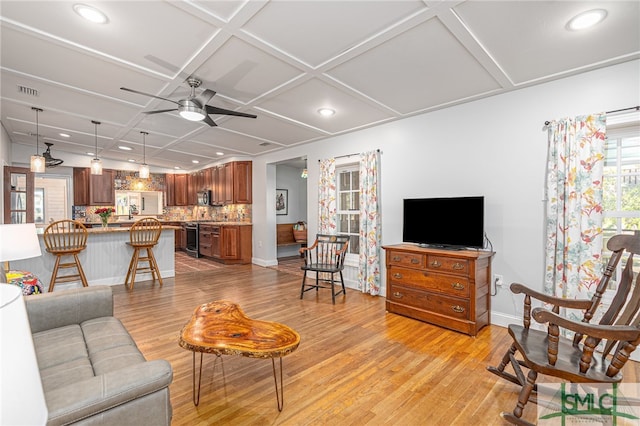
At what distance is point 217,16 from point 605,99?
134 inches

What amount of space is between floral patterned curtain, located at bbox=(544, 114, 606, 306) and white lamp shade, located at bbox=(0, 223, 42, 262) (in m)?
4.41

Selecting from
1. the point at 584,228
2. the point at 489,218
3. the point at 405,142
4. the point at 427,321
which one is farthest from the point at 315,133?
the point at 584,228

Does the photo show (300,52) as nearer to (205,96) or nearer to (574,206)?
(205,96)

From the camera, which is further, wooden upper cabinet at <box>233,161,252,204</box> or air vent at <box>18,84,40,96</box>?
wooden upper cabinet at <box>233,161,252,204</box>

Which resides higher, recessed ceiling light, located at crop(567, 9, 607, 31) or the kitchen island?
recessed ceiling light, located at crop(567, 9, 607, 31)

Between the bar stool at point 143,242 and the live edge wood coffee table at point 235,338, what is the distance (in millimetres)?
3258

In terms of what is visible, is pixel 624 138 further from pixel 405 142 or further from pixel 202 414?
pixel 202 414

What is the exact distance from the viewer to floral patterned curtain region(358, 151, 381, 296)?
176 inches

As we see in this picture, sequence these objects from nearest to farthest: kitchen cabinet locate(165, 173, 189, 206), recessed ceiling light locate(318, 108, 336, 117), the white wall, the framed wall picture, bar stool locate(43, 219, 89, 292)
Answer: the white wall, recessed ceiling light locate(318, 108, 336, 117), bar stool locate(43, 219, 89, 292), the framed wall picture, kitchen cabinet locate(165, 173, 189, 206)

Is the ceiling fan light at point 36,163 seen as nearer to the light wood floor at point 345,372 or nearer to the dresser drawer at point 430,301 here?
the light wood floor at point 345,372

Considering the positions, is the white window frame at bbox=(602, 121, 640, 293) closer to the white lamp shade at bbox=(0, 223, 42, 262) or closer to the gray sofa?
the gray sofa

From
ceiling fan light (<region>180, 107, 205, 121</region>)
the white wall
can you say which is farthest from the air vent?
the white wall

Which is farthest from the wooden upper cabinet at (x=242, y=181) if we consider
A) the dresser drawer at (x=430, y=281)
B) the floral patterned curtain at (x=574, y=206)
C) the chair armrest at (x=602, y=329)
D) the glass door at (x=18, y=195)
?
the chair armrest at (x=602, y=329)

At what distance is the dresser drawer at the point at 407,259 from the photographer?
3443 mm
